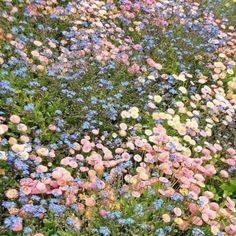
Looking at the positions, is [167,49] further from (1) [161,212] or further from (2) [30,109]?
(1) [161,212]

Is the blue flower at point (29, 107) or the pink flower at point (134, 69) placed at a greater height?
the pink flower at point (134, 69)

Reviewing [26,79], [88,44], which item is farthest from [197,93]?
[26,79]

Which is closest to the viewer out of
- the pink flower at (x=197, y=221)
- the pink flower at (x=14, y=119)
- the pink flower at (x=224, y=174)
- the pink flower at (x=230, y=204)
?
the pink flower at (x=197, y=221)

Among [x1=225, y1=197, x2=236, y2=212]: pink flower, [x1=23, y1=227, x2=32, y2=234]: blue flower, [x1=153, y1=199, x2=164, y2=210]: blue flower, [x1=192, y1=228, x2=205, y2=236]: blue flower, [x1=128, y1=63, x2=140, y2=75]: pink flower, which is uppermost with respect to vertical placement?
[x1=128, y1=63, x2=140, y2=75]: pink flower

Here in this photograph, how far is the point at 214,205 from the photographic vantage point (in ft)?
14.1

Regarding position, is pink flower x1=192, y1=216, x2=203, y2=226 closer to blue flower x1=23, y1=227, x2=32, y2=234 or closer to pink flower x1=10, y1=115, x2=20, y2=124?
blue flower x1=23, y1=227, x2=32, y2=234

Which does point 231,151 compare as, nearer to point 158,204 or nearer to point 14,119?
point 158,204

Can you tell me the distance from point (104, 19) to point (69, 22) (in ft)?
1.86

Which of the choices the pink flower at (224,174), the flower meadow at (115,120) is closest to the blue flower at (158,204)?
the flower meadow at (115,120)

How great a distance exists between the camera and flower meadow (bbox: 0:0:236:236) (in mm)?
3930

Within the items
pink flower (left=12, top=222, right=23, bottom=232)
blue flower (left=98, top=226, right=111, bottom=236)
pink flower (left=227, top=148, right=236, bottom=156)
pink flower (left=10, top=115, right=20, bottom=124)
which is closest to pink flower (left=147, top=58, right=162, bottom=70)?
pink flower (left=227, top=148, right=236, bottom=156)

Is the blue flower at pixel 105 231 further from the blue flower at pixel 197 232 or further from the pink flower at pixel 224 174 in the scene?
the pink flower at pixel 224 174

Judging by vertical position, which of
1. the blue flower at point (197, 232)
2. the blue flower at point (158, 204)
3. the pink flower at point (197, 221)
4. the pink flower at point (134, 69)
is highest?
the pink flower at point (134, 69)

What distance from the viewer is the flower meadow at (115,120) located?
12.9ft
